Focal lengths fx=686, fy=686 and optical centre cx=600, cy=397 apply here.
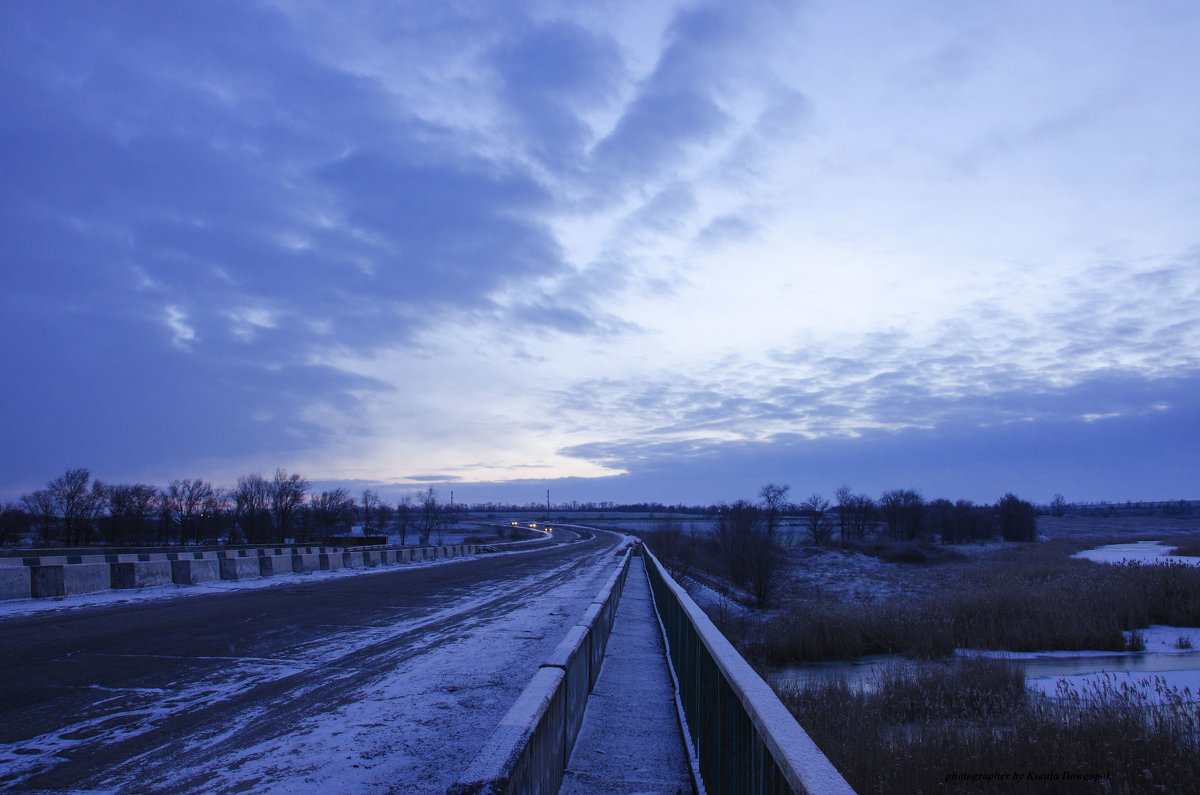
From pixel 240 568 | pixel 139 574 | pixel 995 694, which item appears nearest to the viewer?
pixel 995 694

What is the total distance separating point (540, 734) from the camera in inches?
144

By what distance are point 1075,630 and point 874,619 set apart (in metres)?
5.62

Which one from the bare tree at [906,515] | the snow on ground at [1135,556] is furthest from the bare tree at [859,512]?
the snow on ground at [1135,556]

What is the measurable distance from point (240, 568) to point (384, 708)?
1726cm

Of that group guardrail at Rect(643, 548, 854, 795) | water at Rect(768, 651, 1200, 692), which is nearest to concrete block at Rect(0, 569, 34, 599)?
guardrail at Rect(643, 548, 854, 795)

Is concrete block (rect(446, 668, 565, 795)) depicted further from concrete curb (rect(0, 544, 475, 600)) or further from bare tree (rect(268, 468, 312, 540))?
bare tree (rect(268, 468, 312, 540))

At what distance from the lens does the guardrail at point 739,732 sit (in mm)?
2264

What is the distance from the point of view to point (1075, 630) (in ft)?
67.5

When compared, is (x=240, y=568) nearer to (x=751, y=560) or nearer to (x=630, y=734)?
(x=630, y=734)

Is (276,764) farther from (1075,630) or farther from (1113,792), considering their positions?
(1075,630)

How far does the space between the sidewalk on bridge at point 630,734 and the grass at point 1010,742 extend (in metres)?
2.51

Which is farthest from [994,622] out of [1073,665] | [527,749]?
[527,749]

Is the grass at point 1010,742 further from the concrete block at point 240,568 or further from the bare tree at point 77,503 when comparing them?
the bare tree at point 77,503

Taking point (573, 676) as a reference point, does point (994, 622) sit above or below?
below
